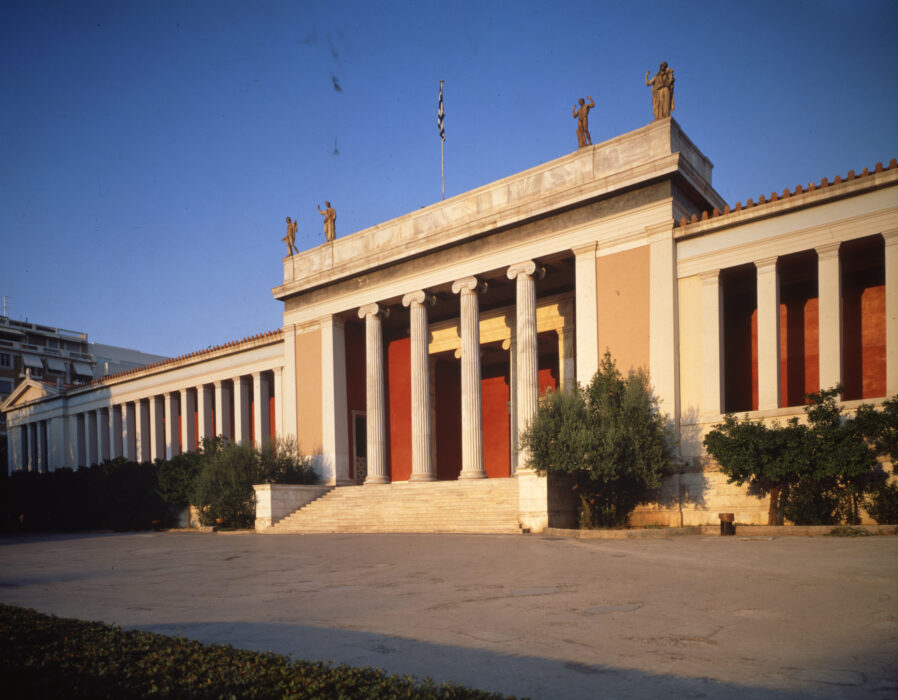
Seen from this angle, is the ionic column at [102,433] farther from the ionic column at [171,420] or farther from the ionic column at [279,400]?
the ionic column at [279,400]

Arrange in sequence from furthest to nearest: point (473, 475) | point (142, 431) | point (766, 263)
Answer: point (142, 431) < point (473, 475) < point (766, 263)

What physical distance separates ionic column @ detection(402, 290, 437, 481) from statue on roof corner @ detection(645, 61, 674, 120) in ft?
30.0

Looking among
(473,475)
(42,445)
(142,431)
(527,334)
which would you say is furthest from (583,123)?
(42,445)

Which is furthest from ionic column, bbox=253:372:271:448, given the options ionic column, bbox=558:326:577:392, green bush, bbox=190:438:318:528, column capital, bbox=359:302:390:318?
ionic column, bbox=558:326:577:392

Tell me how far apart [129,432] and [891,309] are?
1377 inches

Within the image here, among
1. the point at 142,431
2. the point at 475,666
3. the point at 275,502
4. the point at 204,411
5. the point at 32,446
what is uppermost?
the point at 204,411

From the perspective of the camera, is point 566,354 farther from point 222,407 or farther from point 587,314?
point 222,407

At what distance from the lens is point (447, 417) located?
28750 millimetres

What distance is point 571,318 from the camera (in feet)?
77.8

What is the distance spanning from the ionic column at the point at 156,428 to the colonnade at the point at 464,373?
15.5 m

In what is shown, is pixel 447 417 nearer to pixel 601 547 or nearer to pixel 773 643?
pixel 601 547

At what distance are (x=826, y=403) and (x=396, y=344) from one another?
16.9 meters

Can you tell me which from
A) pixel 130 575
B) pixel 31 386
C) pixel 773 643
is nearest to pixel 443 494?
pixel 130 575

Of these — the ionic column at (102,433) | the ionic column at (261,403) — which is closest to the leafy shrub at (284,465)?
the ionic column at (261,403)
